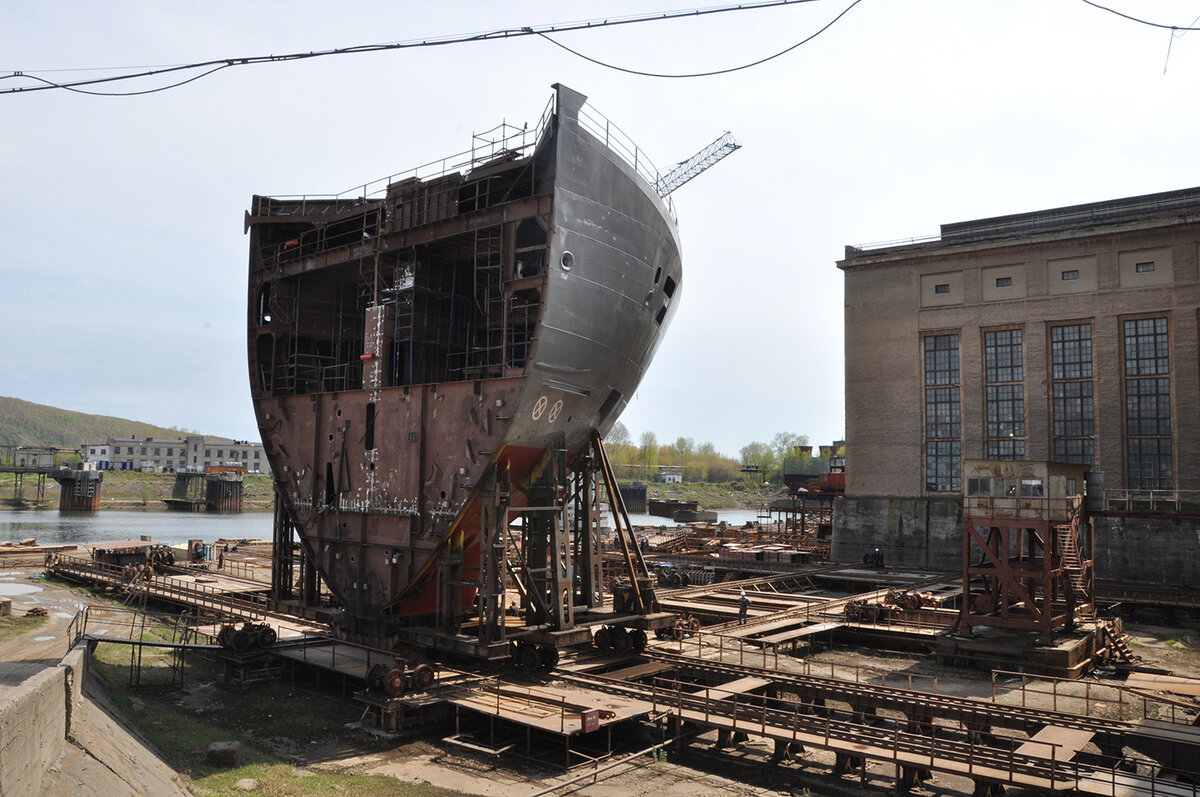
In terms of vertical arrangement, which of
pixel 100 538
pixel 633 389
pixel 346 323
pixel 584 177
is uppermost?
pixel 584 177

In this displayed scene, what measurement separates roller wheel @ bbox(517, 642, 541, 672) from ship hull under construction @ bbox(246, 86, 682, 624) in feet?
5.73

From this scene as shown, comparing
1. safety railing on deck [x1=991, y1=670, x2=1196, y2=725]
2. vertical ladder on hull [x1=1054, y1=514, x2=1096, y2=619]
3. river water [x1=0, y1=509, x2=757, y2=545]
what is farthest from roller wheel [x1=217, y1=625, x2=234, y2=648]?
river water [x1=0, y1=509, x2=757, y2=545]

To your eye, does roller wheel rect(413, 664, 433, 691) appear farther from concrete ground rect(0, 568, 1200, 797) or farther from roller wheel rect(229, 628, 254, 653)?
roller wheel rect(229, 628, 254, 653)

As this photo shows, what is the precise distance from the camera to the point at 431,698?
52.6ft

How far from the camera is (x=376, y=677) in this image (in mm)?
16625

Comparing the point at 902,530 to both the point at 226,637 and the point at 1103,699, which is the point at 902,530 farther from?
the point at 226,637

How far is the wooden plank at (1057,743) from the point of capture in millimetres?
13007

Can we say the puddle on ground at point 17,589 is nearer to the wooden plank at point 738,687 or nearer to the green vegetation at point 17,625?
the green vegetation at point 17,625

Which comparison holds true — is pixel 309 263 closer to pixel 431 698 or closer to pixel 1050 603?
pixel 431 698

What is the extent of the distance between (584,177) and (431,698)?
36.3ft

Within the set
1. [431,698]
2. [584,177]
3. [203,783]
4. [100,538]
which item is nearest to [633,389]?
[584,177]

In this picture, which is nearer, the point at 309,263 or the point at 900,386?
the point at 309,263

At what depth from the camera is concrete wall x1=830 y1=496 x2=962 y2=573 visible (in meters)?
44.4

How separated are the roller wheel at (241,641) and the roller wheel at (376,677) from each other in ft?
18.3
